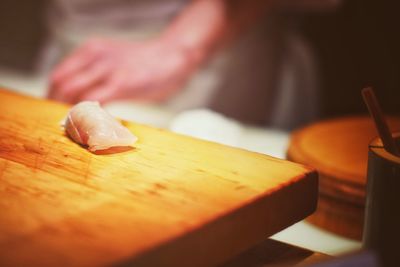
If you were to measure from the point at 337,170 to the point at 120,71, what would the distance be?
1423 millimetres

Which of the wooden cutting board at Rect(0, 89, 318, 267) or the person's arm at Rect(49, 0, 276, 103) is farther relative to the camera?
the person's arm at Rect(49, 0, 276, 103)

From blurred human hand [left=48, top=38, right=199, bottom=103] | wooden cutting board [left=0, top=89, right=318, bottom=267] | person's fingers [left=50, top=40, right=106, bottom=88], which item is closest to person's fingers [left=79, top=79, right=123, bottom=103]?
blurred human hand [left=48, top=38, right=199, bottom=103]

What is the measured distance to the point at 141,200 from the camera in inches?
41.8

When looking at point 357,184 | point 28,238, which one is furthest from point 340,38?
point 28,238

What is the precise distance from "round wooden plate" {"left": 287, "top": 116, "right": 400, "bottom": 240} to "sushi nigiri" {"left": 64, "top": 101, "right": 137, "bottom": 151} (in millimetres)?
483

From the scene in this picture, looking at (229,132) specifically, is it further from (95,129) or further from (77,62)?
(77,62)

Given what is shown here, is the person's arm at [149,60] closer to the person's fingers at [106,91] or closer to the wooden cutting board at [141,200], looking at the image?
the person's fingers at [106,91]

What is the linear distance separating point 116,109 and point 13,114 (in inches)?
35.6

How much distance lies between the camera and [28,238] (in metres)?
0.91

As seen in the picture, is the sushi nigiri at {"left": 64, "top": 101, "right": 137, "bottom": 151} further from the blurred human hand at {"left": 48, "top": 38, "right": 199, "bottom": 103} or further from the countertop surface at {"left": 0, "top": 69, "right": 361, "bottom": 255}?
the blurred human hand at {"left": 48, "top": 38, "right": 199, "bottom": 103}

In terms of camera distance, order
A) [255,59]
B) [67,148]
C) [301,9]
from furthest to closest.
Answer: [255,59] → [301,9] → [67,148]

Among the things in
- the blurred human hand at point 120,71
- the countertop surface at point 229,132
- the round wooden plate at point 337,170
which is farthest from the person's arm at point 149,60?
the round wooden plate at point 337,170

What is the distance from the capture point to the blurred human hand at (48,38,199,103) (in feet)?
7.59

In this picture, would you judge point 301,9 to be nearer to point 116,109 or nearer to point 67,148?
point 116,109
